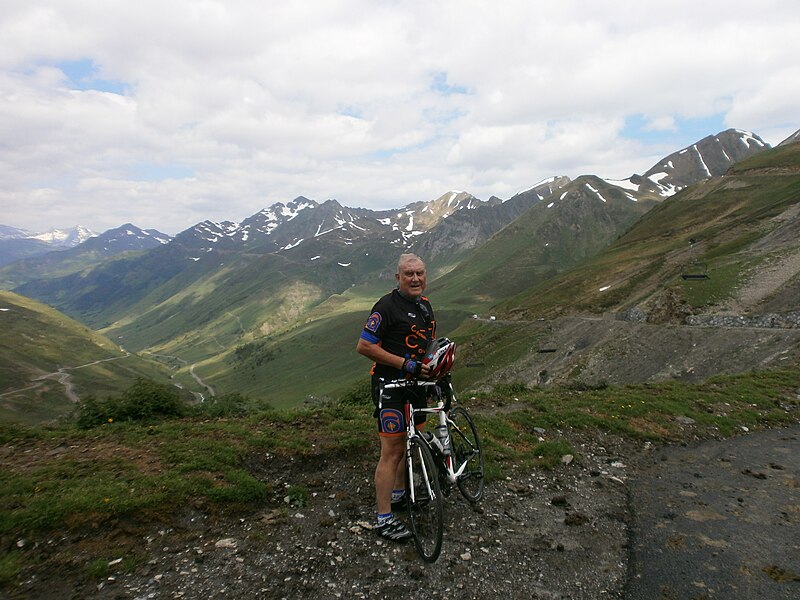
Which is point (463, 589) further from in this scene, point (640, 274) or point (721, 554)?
point (640, 274)

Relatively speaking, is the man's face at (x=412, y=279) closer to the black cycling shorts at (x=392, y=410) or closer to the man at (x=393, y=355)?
the man at (x=393, y=355)

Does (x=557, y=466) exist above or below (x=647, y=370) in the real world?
above

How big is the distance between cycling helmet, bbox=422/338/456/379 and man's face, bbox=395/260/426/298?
953 millimetres

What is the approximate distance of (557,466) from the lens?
10.7 metres

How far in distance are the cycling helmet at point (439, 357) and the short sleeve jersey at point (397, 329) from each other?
0.29m

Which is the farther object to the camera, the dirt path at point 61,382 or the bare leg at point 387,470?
the dirt path at point 61,382

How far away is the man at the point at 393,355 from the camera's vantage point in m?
7.38

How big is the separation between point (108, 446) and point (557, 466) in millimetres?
Result: 10512

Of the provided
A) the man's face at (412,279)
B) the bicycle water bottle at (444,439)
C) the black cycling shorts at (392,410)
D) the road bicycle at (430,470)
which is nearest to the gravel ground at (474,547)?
the road bicycle at (430,470)

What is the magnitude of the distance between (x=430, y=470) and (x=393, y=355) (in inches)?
77.2

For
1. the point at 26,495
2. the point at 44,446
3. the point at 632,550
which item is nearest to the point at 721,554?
the point at 632,550

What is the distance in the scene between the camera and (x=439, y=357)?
7.28 metres

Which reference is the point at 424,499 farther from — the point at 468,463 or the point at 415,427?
the point at 468,463

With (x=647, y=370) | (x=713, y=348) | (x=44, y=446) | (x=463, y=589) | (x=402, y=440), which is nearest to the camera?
(x=463, y=589)
